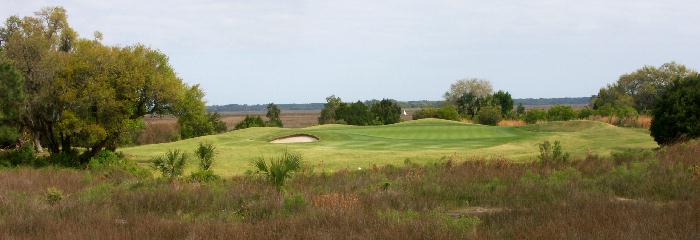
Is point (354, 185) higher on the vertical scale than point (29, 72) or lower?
lower

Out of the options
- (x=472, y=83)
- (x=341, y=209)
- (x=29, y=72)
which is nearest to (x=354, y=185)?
(x=341, y=209)

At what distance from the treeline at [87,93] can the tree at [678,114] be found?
21.3 meters

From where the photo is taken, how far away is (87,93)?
85.8 ft

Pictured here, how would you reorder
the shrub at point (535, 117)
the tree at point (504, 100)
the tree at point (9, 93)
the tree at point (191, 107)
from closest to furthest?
the tree at point (9, 93)
the tree at point (191, 107)
the shrub at point (535, 117)
the tree at point (504, 100)

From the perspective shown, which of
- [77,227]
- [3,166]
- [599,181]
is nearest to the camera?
[77,227]

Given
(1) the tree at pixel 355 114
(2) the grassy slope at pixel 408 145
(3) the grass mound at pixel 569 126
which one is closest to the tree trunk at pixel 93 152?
(2) the grassy slope at pixel 408 145

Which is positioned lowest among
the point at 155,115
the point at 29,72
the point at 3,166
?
the point at 3,166

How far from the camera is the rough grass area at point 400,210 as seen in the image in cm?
700

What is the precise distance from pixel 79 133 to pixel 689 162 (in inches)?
972

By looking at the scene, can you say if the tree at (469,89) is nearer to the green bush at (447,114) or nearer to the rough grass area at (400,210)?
the green bush at (447,114)

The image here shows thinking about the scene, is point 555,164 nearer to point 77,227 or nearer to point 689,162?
point 689,162

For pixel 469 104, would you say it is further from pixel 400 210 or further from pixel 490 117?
pixel 400 210

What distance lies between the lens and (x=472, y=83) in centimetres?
11238

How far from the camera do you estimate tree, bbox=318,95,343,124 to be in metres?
93.9
